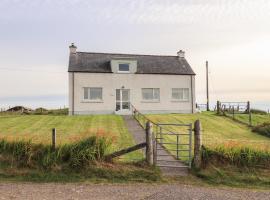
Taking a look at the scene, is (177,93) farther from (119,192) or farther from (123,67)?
(119,192)

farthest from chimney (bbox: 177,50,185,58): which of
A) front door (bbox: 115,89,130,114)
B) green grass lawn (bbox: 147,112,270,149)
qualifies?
green grass lawn (bbox: 147,112,270,149)

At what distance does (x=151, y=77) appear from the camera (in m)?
36.9

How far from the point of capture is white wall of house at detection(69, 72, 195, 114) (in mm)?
34688

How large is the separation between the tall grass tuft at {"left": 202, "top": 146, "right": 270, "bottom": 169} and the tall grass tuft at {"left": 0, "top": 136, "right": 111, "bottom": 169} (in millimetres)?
3873

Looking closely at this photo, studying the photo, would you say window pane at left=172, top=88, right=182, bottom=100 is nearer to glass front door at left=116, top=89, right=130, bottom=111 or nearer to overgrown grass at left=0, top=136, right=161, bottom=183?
glass front door at left=116, top=89, right=130, bottom=111

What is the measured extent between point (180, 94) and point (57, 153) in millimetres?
27526

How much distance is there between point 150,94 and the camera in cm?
3694

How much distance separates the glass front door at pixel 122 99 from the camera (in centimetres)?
3606

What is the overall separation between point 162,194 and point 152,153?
2763 millimetres

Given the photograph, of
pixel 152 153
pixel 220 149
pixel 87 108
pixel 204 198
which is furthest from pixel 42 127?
pixel 204 198

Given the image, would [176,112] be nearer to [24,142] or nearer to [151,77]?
[151,77]

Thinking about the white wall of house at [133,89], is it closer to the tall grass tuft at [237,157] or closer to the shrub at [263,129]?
the shrub at [263,129]

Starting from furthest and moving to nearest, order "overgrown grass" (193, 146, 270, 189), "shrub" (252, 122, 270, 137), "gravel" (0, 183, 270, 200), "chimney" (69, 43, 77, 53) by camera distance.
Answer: "chimney" (69, 43, 77, 53) < "shrub" (252, 122, 270, 137) < "overgrown grass" (193, 146, 270, 189) < "gravel" (0, 183, 270, 200)

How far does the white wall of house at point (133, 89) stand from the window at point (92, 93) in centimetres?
38
